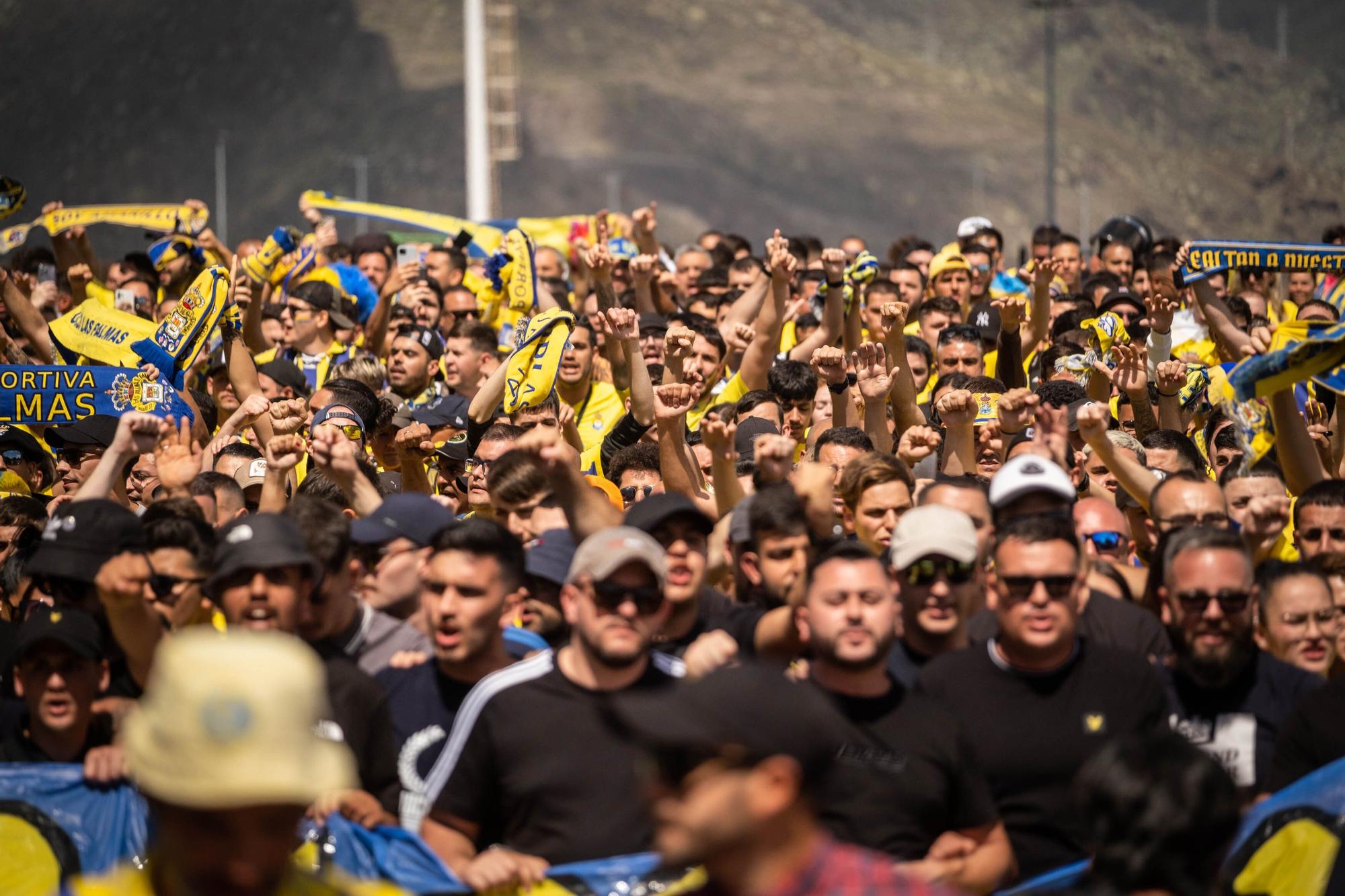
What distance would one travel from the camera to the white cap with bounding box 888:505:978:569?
489cm

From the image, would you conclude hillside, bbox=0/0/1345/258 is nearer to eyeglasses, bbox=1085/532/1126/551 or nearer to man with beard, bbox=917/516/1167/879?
eyeglasses, bbox=1085/532/1126/551

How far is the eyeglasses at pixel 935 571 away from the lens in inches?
194

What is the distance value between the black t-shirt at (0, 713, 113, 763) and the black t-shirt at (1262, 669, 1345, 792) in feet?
10.3

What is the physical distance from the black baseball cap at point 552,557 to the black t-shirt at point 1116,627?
1.25 metres

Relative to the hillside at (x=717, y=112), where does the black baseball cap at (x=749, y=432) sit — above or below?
below

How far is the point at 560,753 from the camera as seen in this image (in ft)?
14.0

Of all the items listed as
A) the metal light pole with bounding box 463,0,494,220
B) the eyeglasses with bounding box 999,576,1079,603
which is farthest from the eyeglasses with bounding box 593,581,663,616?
the metal light pole with bounding box 463,0,494,220

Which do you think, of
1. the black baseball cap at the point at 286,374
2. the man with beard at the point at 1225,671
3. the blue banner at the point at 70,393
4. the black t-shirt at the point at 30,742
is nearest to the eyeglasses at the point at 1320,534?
the man with beard at the point at 1225,671

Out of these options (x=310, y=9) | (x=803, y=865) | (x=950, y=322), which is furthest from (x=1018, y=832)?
(x=310, y=9)

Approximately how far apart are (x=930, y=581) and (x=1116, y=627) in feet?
2.10

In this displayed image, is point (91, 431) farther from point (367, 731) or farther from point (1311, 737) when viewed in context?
point (1311, 737)

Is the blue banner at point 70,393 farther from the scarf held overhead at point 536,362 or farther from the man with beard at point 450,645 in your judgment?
the man with beard at point 450,645

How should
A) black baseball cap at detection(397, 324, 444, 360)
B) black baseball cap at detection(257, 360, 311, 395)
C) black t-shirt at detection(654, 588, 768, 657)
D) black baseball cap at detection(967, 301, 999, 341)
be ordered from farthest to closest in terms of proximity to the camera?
1. black baseball cap at detection(967, 301, 999, 341)
2. black baseball cap at detection(397, 324, 444, 360)
3. black baseball cap at detection(257, 360, 311, 395)
4. black t-shirt at detection(654, 588, 768, 657)

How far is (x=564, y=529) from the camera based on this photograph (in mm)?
5582
